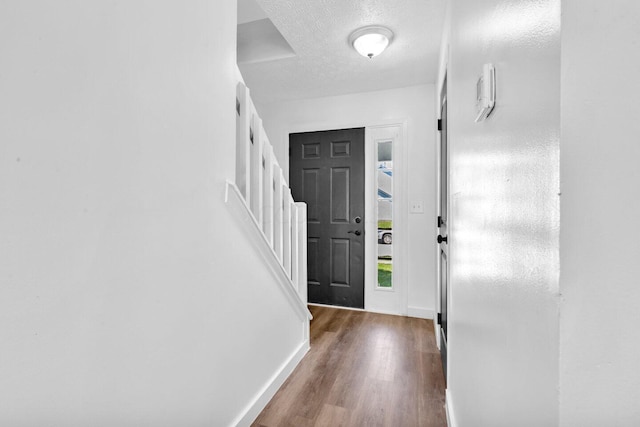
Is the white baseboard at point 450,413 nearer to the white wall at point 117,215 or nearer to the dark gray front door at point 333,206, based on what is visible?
the white wall at point 117,215

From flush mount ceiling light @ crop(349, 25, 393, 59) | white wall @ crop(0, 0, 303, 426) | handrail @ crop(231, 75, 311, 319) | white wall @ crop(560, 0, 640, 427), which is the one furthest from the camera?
flush mount ceiling light @ crop(349, 25, 393, 59)

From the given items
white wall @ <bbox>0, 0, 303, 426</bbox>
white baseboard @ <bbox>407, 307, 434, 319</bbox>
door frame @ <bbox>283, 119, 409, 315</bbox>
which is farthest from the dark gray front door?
white wall @ <bbox>0, 0, 303, 426</bbox>

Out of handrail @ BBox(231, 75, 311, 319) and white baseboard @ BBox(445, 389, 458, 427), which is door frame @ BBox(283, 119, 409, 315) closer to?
handrail @ BBox(231, 75, 311, 319)

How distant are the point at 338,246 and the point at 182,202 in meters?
2.47

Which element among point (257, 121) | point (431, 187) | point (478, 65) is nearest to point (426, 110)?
point (431, 187)

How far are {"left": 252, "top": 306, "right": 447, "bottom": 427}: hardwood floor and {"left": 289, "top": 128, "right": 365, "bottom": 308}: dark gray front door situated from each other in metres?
0.62

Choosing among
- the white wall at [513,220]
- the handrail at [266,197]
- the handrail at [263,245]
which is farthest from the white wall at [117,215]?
the white wall at [513,220]

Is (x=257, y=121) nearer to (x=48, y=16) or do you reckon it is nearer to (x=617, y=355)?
(x=48, y=16)

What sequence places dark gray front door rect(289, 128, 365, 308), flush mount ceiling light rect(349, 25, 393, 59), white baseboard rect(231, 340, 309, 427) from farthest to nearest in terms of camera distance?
dark gray front door rect(289, 128, 365, 308)
flush mount ceiling light rect(349, 25, 393, 59)
white baseboard rect(231, 340, 309, 427)

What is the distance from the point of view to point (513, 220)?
0.60m

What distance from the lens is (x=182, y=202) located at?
3.66ft

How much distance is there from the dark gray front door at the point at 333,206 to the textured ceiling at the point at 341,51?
0.54 metres

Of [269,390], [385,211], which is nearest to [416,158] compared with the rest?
[385,211]

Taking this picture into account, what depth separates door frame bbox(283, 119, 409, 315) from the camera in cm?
321
